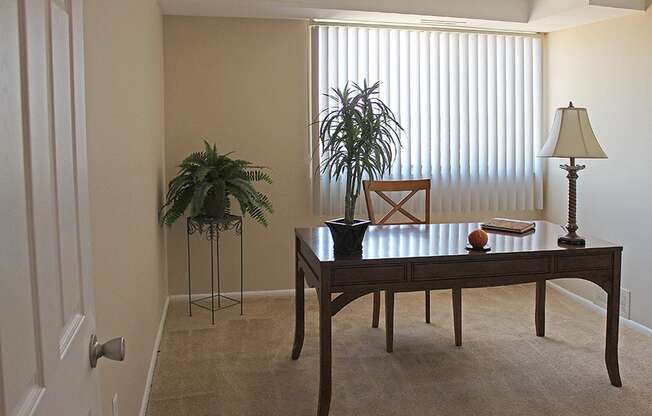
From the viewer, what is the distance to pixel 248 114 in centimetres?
450

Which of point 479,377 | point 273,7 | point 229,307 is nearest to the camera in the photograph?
point 479,377

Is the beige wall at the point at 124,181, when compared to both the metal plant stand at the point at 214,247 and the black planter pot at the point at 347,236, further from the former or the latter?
the black planter pot at the point at 347,236

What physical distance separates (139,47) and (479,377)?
2.42 m

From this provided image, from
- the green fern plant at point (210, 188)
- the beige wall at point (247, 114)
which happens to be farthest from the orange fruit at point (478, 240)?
the beige wall at point (247, 114)

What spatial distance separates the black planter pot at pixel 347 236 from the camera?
2660mm

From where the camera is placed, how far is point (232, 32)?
4.41 meters

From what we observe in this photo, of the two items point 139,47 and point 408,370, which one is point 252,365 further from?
point 139,47

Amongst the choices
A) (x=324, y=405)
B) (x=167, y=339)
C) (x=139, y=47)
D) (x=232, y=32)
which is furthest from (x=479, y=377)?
(x=232, y=32)

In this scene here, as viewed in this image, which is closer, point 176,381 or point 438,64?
point 176,381

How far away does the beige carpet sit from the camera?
2.79 m

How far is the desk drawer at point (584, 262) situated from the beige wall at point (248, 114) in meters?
2.12

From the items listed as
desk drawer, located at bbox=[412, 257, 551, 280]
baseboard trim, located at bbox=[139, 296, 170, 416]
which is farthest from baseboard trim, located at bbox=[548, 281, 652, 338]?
baseboard trim, located at bbox=[139, 296, 170, 416]

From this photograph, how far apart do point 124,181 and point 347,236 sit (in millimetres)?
987

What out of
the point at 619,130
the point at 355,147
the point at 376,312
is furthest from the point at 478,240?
the point at 619,130
